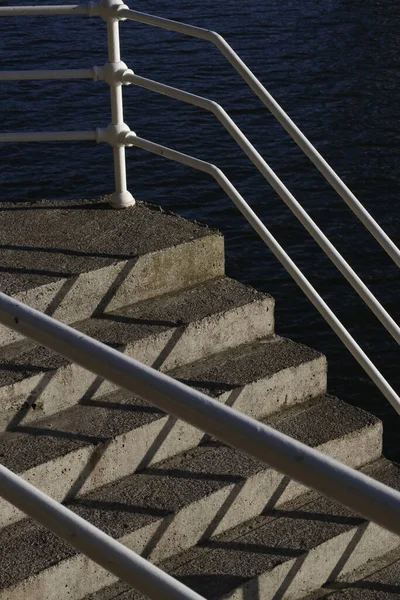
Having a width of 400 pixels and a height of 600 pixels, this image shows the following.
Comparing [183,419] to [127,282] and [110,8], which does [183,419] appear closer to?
[127,282]

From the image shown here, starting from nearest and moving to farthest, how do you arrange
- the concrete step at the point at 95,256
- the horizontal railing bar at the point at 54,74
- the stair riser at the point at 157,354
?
the stair riser at the point at 157,354, the concrete step at the point at 95,256, the horizontal railing bar at the point at 54,74

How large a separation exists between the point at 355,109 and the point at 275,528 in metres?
10.3

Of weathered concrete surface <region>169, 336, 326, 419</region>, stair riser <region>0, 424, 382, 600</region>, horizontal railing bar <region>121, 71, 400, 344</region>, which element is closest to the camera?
stair riser <region>0, 424, 382, 600</region>

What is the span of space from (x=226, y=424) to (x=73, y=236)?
342 centimetres

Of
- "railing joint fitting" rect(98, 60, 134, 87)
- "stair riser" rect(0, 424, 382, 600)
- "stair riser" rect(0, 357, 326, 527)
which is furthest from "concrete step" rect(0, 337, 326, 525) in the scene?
"railing joint fitting" rect(98, 60, 134, 87)

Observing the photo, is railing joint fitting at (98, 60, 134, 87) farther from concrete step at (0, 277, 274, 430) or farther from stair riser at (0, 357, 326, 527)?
stair riser at (0, 357, 326, 527)

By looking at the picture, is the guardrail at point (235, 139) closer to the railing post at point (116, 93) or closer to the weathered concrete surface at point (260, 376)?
the railing post at point (116, 93)

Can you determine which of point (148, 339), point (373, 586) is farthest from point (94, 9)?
point (373, 586)

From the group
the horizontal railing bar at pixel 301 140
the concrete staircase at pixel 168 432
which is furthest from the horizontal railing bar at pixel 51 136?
the horizontal railing bar at pixel 301 140

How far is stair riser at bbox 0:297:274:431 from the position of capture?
401 centimetres

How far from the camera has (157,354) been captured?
4363 mm

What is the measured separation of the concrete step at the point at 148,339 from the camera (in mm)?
4027

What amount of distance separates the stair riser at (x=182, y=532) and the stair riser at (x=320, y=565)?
0.01 metres

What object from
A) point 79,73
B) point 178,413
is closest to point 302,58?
point 79,73
